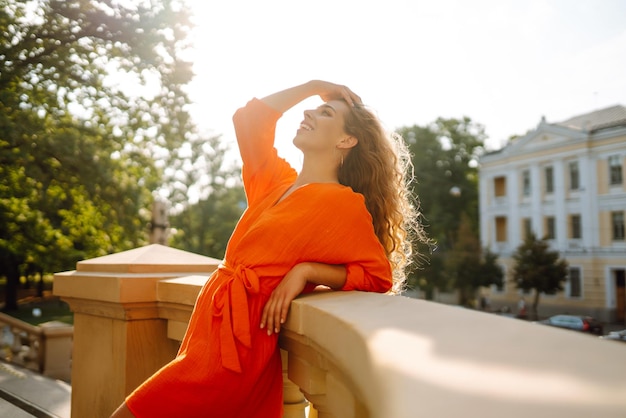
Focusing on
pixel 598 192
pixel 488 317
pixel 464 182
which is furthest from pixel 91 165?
pixel 464 182

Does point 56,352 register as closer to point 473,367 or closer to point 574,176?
point 473,367

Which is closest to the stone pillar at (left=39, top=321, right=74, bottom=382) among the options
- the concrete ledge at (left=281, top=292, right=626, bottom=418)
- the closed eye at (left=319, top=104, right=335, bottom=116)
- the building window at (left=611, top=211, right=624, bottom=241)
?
the closed eye at (left=319, top=104, right=335, bottom=116)

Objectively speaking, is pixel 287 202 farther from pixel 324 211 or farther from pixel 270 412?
pixel 270 412

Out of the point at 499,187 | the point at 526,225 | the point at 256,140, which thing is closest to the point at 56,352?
the point at 256,140

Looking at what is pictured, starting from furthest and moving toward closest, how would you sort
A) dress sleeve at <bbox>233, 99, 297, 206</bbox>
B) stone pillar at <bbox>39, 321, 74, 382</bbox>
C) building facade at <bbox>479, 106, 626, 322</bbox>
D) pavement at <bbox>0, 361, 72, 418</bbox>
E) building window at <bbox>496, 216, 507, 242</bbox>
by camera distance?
building window at <bbox>496, 216, 507, 242</bbox> → building facade at <bbox>479, 106, 626, 322</bbox> → stone pillar at <bbox>39, 321, 74, 382</bbox> → pavement at <bbox>0, 361, 72, 418</bbox> → dress sleeve at <bbox>233, 99, 297, 206</bbox>

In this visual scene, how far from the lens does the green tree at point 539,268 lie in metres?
30.6

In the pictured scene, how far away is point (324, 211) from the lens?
195 centimetres

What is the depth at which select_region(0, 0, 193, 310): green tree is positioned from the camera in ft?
34.3

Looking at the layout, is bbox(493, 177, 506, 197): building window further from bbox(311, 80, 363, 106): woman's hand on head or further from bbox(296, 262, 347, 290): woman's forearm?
bbox(296, 262, 347, 290): woman's forearm

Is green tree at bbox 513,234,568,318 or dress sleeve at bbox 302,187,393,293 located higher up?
dress sleeve at bbox 302,187,393,293

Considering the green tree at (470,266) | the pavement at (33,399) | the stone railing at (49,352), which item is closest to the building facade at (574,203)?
the green tree at (470,266)

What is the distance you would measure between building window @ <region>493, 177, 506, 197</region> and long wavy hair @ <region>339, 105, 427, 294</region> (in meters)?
36.2

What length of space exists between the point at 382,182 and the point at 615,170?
103 feet

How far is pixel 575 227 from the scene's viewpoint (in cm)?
3303
